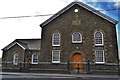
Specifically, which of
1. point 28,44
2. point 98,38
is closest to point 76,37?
point 98,38

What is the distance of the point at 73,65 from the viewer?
934 inches

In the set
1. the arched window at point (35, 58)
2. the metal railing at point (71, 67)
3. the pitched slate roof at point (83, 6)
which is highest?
the pitched slate roof at point (83, 6)

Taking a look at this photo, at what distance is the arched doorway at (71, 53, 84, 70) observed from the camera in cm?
2354

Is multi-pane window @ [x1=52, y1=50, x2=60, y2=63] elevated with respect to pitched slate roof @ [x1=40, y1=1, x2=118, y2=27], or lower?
lower

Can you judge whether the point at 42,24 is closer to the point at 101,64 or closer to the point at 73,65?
the point at 73,65

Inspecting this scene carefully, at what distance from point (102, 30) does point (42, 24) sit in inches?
328

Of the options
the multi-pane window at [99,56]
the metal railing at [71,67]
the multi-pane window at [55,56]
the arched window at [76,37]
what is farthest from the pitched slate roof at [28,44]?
the multi-pane window at [99,56]

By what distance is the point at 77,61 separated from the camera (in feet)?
78.1

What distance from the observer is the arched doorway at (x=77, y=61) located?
2354 cm

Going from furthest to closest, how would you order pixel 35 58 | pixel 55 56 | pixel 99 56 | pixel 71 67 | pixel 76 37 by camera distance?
pixel 35 58 < pixel 55 56 < pixel 76 37 < pixel 71 67 < pixel 99 56

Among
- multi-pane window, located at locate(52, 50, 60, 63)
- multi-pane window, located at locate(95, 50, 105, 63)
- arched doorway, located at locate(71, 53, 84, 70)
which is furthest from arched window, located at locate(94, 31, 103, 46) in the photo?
multi-pane window, located at locate(52, 50, 60, 63)

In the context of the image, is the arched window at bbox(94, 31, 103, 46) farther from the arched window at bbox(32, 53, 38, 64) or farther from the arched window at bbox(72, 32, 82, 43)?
the arched window at bbox(32, 53, 38, 64)

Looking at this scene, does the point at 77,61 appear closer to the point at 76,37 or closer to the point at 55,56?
the point at 55,56

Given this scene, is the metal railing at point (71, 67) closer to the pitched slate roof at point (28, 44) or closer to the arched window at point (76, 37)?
the arched window at point (76, 37)
